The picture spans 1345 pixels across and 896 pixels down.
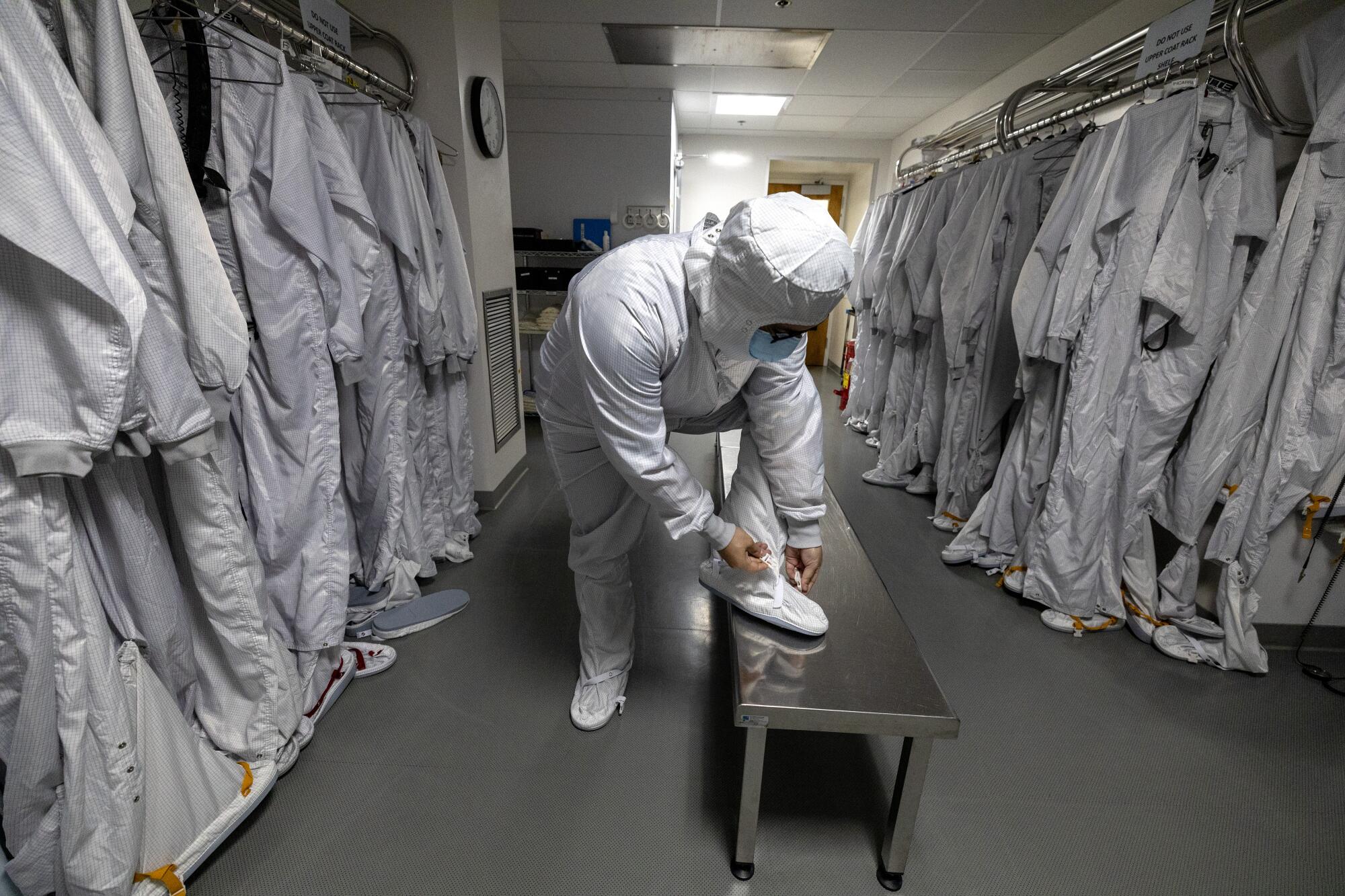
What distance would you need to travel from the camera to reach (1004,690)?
1.70m

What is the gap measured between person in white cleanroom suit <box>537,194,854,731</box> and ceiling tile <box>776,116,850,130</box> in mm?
4305

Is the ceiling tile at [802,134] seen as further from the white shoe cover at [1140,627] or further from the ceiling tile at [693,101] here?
the white shoe cover at [1140,627]

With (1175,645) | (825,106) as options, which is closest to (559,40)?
(825,106)

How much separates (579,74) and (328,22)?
2645 mm

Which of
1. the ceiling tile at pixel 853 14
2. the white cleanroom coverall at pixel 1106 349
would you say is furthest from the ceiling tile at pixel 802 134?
the white cleanroom coverall at pixel 1106 349

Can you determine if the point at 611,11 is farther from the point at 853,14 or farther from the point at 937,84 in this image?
the point at 937,84

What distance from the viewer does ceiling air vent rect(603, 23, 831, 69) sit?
302 cm

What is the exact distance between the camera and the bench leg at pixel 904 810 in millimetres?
1084

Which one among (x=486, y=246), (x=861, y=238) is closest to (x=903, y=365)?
(x=861, y=238)

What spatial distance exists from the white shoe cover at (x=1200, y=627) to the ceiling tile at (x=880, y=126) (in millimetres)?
4181

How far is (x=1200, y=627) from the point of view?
187 cm

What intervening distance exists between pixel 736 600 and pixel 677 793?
468 mm

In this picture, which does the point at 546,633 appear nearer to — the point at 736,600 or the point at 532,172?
the point at 736,600

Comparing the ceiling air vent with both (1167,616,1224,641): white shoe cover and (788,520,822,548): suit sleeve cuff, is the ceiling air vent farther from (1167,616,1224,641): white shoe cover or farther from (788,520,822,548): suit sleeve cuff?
(1167,616,1224,641): white shoe cover
